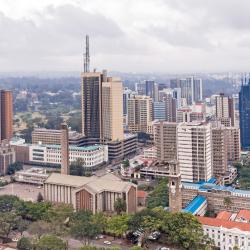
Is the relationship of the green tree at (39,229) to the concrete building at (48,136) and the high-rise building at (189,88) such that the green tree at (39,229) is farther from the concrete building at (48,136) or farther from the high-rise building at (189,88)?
the high-rise building at (189,88)

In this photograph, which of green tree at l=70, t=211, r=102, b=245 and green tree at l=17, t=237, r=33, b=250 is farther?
green tree at l=70, t=211, r=102, b=245

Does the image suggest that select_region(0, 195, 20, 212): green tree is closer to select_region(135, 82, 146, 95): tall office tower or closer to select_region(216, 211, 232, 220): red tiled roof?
select_region(216, 211, 232, 220): red tiled roof

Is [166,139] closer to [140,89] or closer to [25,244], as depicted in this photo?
[25,244]

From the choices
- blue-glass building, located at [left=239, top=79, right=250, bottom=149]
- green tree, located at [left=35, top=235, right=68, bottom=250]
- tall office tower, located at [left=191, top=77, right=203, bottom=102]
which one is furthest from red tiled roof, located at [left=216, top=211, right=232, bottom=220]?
tall office tower, located at [left=191, top=77, right=203, bottom=102]

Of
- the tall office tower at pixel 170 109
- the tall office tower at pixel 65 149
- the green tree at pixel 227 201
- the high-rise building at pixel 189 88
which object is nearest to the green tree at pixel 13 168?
the tall office tower at pixel 65 149

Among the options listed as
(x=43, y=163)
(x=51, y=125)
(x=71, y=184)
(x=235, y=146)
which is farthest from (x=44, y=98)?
(x=71, y=184)

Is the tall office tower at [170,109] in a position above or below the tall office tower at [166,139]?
above
